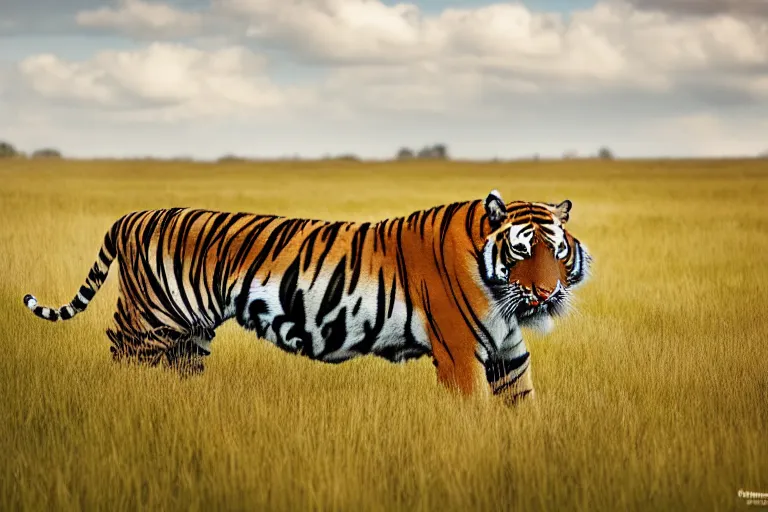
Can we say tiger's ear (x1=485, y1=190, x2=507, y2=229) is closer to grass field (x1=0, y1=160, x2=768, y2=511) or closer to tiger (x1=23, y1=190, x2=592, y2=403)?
tiger (x1=23, y1=190, x2=592, y2=403)

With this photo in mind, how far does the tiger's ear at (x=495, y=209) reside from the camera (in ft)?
17.5

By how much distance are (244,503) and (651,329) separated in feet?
19.6

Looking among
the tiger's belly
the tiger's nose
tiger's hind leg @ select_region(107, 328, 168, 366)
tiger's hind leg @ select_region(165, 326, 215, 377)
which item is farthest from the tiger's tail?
the tiger's nose

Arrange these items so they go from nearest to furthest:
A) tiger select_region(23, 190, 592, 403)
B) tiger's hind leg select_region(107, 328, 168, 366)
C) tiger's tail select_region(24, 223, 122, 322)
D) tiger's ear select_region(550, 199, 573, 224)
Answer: tiger select_region(23, 190, 592, 403) → tiger's ear select_region(550, 199, 573, 224) → tiger's hind leg select_region(107, 328, 168, 366) → tiger's tail select_region(24, 223, 122, 322)

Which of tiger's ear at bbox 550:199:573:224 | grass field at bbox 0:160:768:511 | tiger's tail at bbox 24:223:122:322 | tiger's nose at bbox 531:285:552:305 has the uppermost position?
tiger's ear at bbox 550:199:573:224

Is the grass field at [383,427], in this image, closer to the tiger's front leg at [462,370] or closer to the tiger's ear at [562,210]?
the tiger's front leg at [462,370]

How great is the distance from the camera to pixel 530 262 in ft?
17.4

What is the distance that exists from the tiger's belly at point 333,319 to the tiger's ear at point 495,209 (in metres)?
0.79

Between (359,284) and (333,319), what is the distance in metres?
0.29

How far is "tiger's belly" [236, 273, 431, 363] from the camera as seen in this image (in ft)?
18.8

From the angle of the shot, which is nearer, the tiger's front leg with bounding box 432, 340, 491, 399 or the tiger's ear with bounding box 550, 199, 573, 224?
the tiger's front leg with bounding box 432, 340, 491, 399

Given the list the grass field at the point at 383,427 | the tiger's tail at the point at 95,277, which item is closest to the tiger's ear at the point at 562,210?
the grass field at the point at 383,427

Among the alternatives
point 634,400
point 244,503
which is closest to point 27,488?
point 244,503

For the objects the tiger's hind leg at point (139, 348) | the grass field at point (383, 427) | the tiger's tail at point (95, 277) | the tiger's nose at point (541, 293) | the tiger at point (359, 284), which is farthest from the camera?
the tiger's tail at point (95, 277)
